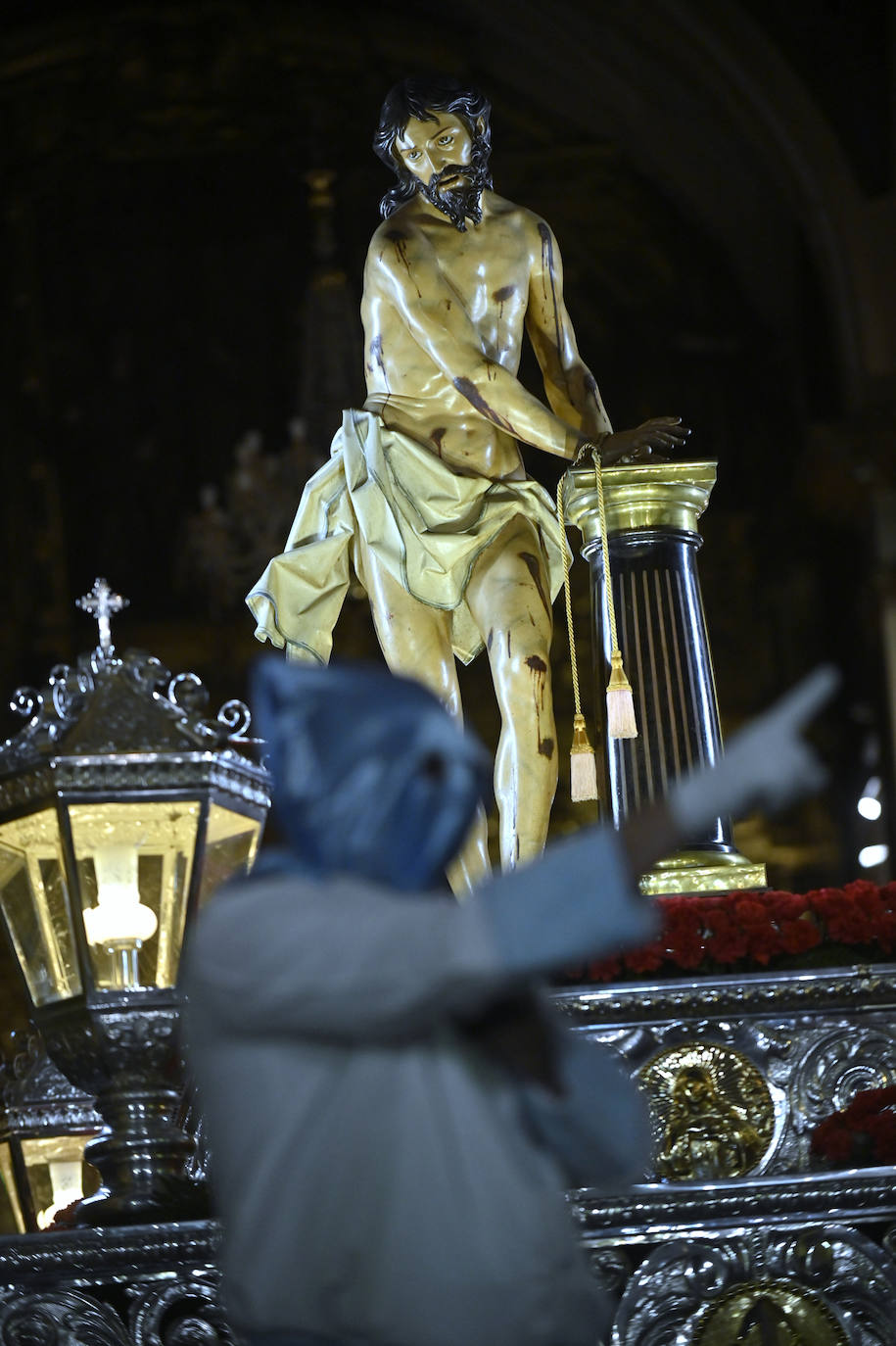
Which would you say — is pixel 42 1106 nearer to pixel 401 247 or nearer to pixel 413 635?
pixel 413 635

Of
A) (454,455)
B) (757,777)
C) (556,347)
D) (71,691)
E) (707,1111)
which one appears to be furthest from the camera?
(556,347)

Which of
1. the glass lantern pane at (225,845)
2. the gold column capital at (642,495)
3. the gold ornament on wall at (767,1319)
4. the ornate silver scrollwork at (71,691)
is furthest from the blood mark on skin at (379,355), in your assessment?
the gold ornament on wall at (767,1319)

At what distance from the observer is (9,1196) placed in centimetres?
589

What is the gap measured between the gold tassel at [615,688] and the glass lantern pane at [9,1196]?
226cm

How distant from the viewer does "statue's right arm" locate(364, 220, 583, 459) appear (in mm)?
4762

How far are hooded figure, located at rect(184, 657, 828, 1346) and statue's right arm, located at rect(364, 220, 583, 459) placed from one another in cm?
298

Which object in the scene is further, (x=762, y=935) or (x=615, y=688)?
(x=615, y=688)

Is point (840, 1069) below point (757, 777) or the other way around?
below

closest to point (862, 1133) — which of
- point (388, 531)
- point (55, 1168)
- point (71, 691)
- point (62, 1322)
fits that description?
point (62, 1322)

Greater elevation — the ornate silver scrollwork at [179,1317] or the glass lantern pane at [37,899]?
the glass lantern pane at [37,899]

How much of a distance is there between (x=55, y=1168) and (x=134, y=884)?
1504 millimetres

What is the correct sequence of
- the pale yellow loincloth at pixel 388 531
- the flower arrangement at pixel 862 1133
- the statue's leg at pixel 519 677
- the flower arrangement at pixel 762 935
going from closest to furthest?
the flower arrangement at pixel 862 1133 < the flower arrangement at pixel 762 935 < the statue's leg at pixel 519 677 < the pale yellow loincloth at pixel 388 531

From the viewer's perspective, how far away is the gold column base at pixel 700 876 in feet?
14.9

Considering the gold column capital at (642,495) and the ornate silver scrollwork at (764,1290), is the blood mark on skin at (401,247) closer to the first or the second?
the gold column capital at (642,495)
